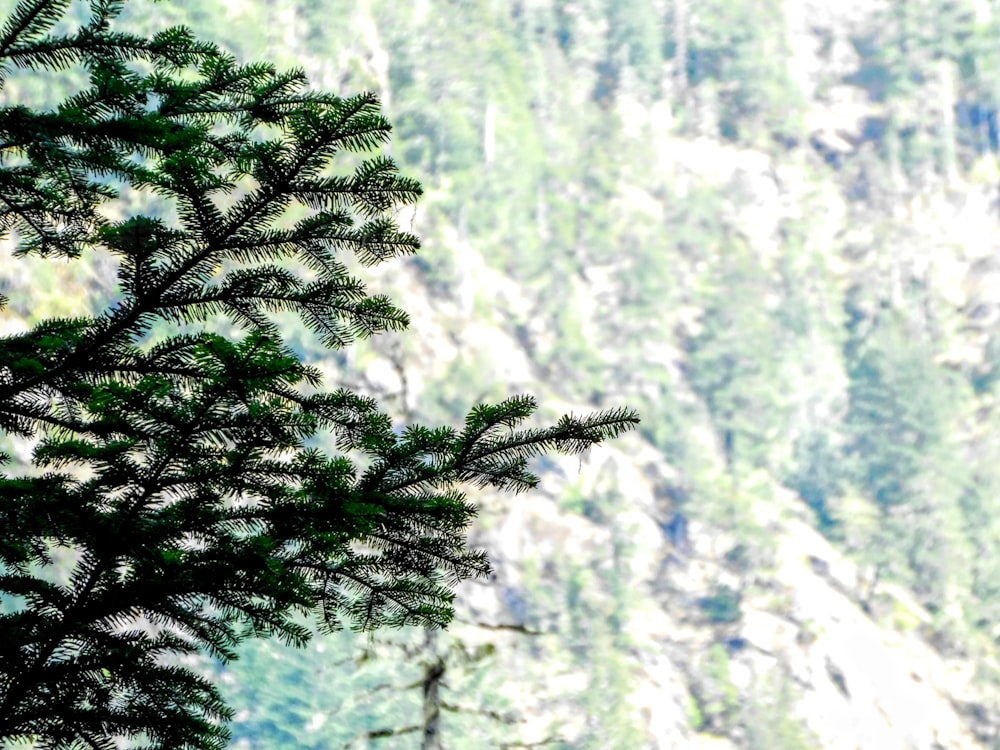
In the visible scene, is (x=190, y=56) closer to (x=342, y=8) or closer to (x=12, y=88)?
(x=12, y=88)

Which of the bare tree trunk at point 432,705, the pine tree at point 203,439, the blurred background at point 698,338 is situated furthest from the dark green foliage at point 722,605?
the pine tree at point 203,439

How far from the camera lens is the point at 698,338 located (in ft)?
248

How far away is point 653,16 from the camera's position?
9188 centimetres

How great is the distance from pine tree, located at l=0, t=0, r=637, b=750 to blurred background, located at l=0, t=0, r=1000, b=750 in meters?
30.2

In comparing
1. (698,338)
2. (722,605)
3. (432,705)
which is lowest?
(432,705)

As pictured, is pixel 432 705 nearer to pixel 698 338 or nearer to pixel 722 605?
pixel 722 605

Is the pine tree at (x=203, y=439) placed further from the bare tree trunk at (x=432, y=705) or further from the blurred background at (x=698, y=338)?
the blurred background at (x=698, y=338)

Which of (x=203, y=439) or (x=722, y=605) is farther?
(x=722, y=605)

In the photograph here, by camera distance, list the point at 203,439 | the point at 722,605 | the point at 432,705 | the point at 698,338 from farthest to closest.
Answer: the point at 698,338
the point at 722,605
the point at 432,705
the point at 203,439

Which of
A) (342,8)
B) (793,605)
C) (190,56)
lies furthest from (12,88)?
(190,56)

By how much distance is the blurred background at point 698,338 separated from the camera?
52.2 metres

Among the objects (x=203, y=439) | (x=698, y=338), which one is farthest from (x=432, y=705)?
(x=698, y=338)

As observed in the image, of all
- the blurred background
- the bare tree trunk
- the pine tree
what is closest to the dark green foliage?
the blurred background

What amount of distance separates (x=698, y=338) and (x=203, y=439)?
73317 millimetres
